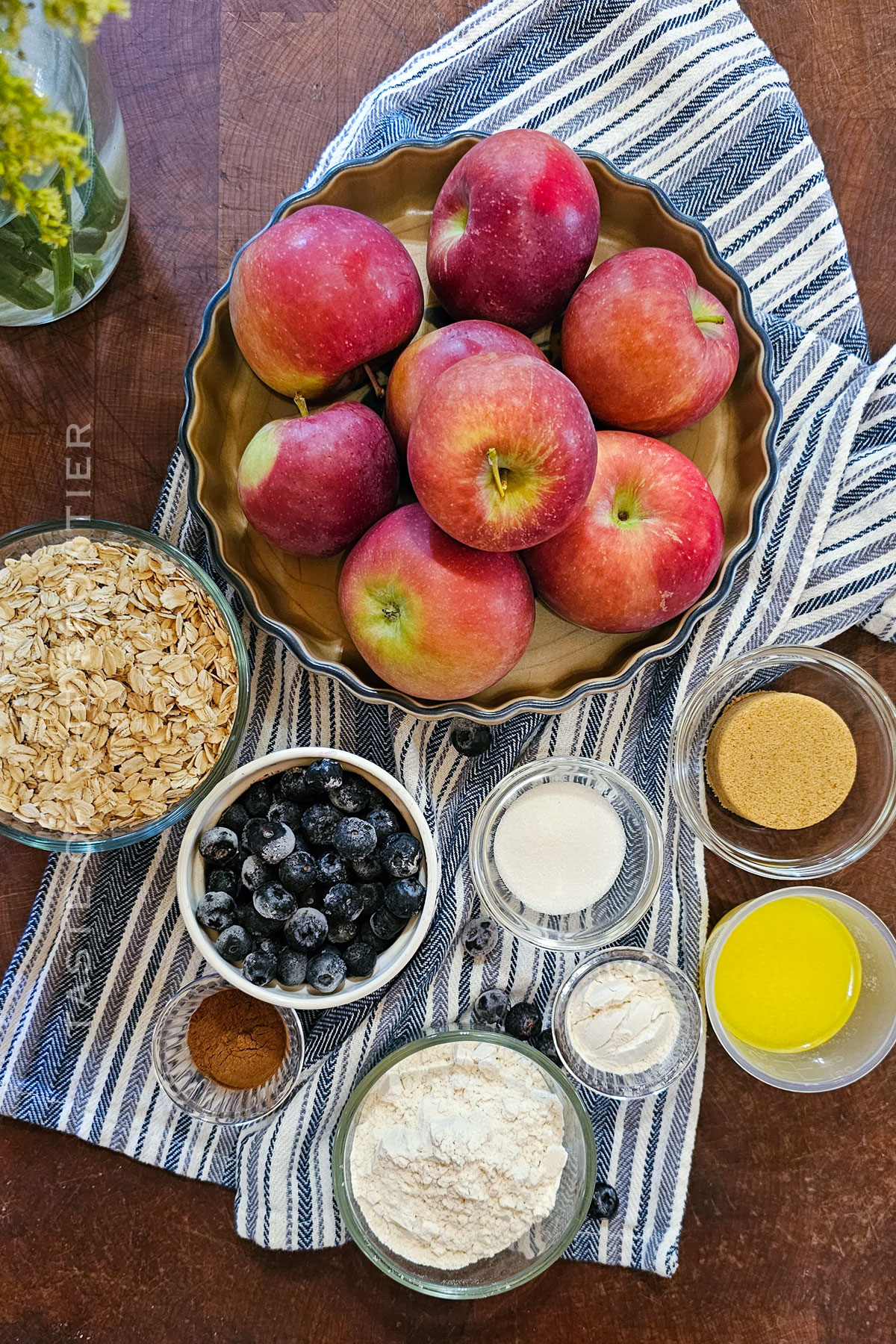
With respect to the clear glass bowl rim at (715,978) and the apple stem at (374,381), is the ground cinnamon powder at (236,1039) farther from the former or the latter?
the apple stem at (374,381)

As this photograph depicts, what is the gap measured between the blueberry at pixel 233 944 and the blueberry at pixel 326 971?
0.25 ft

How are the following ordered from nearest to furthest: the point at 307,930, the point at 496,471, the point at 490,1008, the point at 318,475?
the point at 496,471 → the point at 318,475 → the point at 307,930 → the point at 490,1008

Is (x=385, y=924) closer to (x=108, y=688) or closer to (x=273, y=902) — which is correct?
(x=273, y=902)

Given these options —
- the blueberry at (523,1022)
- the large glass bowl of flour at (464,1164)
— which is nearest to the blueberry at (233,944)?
the large glass bowl of flour at (464,1164)

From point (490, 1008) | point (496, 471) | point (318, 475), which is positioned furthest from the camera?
point (490, 1008)

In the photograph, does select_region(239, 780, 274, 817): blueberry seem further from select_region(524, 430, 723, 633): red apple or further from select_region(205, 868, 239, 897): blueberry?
select_region(524, 430, 723, 633): red apple

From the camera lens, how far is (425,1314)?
49.0 inches

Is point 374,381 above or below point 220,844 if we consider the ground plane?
above

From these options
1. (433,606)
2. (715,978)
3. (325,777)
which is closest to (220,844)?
(325,777)

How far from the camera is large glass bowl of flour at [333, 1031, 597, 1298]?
1137 mm

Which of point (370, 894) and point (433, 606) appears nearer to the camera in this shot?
point (433, 606)

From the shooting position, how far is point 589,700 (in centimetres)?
123

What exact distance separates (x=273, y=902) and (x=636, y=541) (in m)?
0.56

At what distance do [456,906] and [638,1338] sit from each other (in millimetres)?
594
